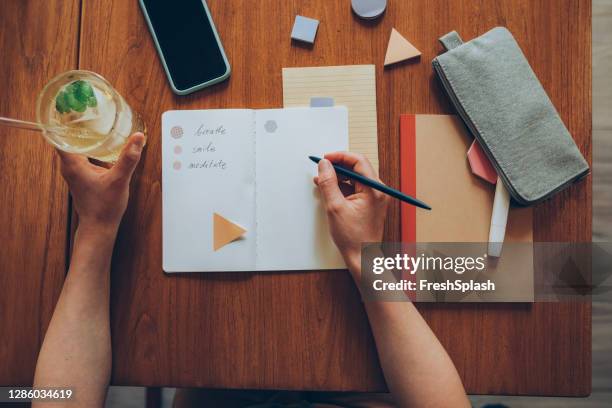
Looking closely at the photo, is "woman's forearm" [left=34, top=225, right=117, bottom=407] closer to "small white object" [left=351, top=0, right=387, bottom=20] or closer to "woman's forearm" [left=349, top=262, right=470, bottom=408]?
"woman's forearm" [left=349, top=262, right=470, bottom=408]

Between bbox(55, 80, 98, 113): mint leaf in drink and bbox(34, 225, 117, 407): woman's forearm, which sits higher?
bbox(55, 80, 98, 113): mint leaf in drink

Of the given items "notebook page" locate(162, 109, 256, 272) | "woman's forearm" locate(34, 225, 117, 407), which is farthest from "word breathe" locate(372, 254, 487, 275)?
"woman's forearm" locate(34, 225, 117, 407)

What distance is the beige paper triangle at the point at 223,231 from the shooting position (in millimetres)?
700

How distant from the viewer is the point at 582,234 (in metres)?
0.68

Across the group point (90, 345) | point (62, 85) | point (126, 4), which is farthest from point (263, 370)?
point (126, 4)

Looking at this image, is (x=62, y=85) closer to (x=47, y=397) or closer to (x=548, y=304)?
(x=47, y=397)

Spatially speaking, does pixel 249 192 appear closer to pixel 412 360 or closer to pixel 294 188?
pixel 294 188

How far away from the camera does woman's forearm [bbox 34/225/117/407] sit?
67 cm

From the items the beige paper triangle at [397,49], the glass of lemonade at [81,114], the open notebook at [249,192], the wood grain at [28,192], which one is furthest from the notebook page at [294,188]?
the wood grain at [28,192]

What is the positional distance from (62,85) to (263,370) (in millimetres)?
545

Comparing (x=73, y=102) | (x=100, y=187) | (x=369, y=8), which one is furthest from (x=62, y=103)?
(x=369, y=8)

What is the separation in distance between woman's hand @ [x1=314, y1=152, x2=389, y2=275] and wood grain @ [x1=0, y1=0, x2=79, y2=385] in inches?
18.0

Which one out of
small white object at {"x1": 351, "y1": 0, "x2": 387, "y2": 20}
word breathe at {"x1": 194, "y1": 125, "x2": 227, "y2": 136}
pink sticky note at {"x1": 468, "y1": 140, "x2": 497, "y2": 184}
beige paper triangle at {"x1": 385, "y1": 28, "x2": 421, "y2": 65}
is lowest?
pink sticky note at {"x1": 468, "y1": 140, "x2": 497, "y2": 184}

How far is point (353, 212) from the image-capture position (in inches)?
26.2
